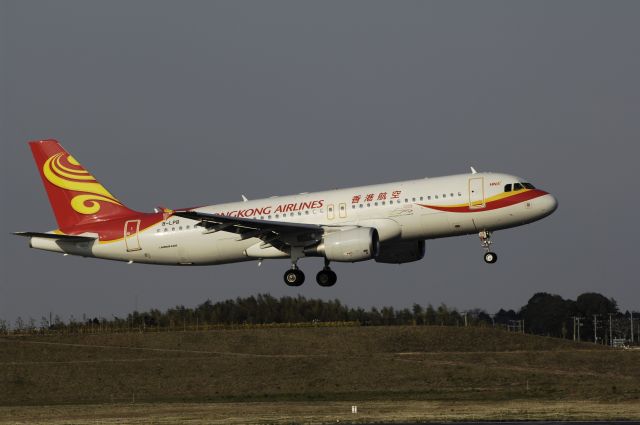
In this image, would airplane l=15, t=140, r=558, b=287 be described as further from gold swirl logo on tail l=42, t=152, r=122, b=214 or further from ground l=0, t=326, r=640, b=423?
ground l=0, t=326, r=640, b=423

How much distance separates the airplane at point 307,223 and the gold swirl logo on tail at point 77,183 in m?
0.08

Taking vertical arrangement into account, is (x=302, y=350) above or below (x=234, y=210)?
below

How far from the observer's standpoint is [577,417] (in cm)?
4641

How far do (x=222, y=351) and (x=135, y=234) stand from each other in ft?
55.2

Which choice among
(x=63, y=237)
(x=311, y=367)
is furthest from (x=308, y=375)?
(x=63, y=237)

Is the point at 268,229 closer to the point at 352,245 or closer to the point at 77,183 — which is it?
the point at 352,245

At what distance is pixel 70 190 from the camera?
224 ft

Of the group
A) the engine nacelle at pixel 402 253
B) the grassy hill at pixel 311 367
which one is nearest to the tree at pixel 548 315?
the grassy hill at pixel 311 367

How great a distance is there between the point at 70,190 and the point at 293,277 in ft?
47.0

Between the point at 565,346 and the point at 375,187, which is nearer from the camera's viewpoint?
the point at 375,187

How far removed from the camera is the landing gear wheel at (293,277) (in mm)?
62500

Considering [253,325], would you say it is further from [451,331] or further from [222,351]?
[451,331]

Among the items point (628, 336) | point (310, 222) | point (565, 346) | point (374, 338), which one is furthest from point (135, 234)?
point (628, 336)

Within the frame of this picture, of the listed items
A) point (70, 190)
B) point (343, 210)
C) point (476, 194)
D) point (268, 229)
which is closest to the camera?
point (476, 194)
